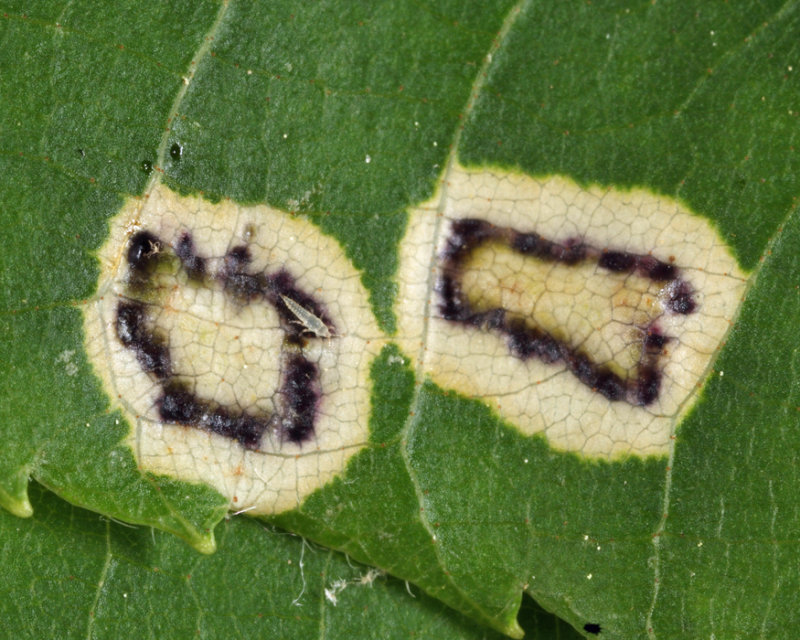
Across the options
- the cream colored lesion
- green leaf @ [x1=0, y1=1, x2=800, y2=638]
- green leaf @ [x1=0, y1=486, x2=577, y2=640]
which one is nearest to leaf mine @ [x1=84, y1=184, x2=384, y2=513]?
green leaf @ [x1=0, y1=1, x2=800, y2=638]

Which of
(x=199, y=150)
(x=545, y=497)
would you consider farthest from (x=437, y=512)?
(x=199, y=150)

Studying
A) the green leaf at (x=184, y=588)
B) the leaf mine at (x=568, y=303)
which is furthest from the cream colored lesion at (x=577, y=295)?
the green leaf at (x=184, y=588)

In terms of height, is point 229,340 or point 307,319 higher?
point 307,319

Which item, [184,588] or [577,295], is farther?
[184,588]

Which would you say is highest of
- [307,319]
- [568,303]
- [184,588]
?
[568,303]

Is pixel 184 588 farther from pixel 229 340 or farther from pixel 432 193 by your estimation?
pixel 432 193

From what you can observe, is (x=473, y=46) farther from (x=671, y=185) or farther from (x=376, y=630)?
(x=376, y=630)

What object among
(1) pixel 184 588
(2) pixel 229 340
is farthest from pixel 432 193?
(1) pixel 184 588
